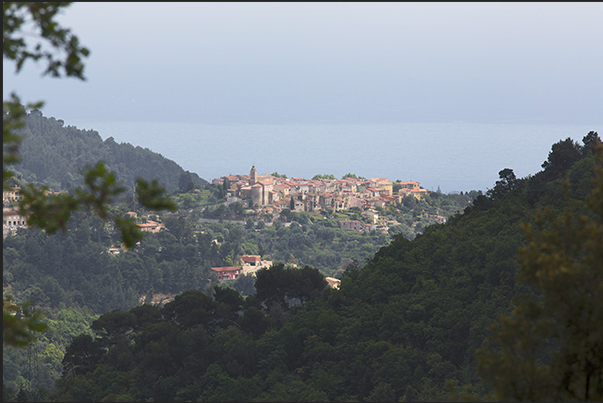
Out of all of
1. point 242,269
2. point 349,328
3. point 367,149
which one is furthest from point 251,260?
point 367,149

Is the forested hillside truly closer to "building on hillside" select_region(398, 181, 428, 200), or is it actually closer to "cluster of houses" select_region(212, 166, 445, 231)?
"cluster of houses" select_region(212, 166, 445, 231)

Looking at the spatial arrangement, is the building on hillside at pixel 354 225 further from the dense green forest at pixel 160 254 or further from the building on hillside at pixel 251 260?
the building on hillside at pixel 251 260

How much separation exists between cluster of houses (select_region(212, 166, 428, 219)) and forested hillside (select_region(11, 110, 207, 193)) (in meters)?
23.2

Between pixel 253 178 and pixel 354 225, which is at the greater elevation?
pixel 253 178

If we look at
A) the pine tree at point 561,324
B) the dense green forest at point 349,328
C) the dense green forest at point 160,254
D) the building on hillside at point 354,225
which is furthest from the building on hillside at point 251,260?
the pine tree at point 561,324

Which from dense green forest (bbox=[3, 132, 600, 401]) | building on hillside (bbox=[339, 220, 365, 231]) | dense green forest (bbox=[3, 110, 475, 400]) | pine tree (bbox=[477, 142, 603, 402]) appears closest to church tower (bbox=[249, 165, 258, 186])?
dense green forest (bbox=[3, 110, 475, 400])

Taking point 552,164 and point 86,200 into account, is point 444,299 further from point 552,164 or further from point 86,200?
point 86,200

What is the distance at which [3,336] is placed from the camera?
→ 3.70 m

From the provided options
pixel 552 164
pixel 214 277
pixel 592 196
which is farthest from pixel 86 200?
pixel 214 277

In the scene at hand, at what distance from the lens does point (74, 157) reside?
10050 centimetres

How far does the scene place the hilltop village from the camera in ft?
227

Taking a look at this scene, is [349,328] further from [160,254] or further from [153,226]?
[153,226]

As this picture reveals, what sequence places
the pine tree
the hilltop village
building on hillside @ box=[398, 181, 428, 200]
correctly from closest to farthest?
the pine tree < the hilltop village < building on hillside @ box=[398, 181, 428, 200]

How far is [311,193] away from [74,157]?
42.5 metres
